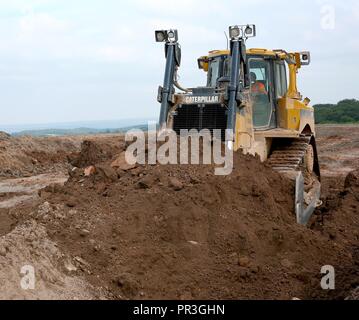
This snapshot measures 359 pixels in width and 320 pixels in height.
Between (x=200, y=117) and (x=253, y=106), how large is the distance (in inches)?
56.5

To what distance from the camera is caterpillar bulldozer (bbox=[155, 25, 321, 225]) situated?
8.20 m

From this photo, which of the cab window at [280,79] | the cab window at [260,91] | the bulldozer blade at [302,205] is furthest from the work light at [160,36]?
the bulldozer blade at [302,205]

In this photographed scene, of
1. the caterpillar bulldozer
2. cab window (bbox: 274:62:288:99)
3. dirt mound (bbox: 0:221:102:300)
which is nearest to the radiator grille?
the caterpillar bulldozer

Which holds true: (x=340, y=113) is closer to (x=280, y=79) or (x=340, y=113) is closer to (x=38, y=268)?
(x=280, y=79)

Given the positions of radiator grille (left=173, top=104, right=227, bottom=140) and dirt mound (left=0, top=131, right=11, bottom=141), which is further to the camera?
dirt mound (left=0, top=131, right=11, bottom=141)

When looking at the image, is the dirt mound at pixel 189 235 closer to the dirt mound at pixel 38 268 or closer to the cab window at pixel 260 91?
the dirt mound at pixel 38 268

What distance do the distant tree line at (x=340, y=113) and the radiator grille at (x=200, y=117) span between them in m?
33.6

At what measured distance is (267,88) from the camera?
31.5 feet

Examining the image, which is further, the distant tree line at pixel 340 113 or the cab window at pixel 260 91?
the distant tree line at pixel 340 113

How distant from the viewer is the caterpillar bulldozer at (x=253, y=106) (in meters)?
8.20

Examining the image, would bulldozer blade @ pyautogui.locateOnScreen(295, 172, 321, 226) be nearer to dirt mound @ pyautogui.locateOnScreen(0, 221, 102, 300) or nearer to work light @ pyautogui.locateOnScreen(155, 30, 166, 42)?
work light @ pyautogui.locateOnScreen(155, 30, 166, 42)

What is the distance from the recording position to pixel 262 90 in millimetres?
9539

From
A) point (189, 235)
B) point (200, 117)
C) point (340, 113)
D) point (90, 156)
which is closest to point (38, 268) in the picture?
point (189, 235)

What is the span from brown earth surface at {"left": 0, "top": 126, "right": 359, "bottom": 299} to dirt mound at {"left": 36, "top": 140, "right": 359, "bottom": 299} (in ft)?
0.04
